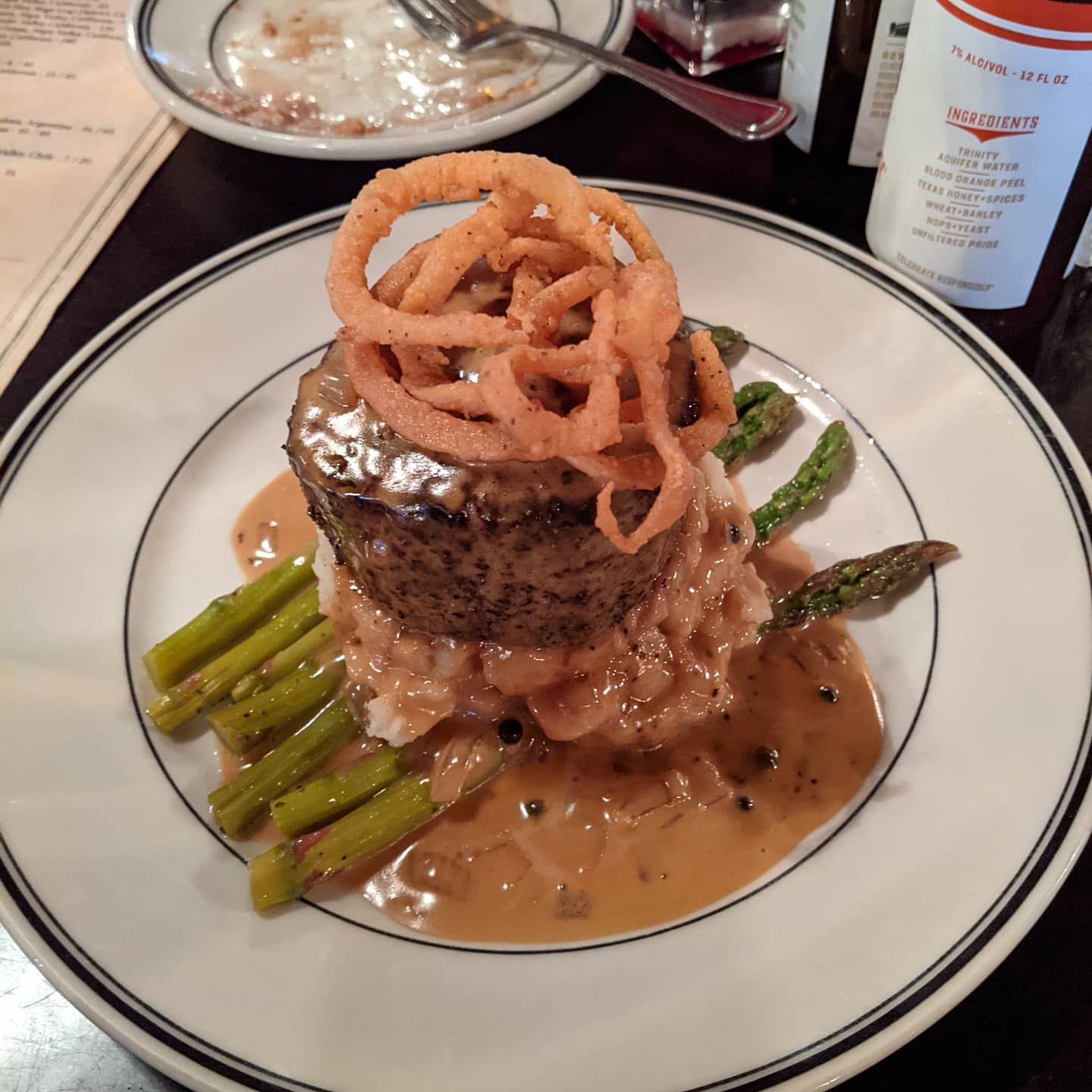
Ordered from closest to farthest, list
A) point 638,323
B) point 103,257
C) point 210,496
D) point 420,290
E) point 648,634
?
point 638,323 < point 420,290 < point 648,634 < point 210,496 < point 103,257

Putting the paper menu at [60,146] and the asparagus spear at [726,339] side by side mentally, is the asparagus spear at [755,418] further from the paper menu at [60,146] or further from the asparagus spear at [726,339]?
the paper menu at [60,146]

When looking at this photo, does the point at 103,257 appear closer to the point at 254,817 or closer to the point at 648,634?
the point at 254,817

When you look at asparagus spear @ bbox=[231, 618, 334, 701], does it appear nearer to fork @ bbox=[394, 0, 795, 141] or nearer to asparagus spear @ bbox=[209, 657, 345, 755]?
asparagus spear @ bbox=[209, 657, 345, 755]

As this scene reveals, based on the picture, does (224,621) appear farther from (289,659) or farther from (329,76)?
(329,76)

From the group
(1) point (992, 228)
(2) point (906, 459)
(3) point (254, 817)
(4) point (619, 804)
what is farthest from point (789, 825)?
A: (1) point (992, 228)

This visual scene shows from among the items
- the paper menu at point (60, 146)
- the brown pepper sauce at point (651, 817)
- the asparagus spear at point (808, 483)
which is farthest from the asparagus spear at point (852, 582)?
the paper menu at point (60, 146)

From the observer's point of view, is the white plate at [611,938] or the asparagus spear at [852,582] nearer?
the white plate at [611,938]

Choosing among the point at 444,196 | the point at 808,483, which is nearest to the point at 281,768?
the point at 444,196
